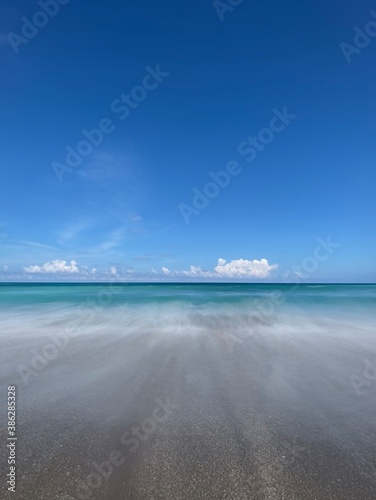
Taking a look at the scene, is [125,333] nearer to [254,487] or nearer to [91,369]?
[91,369]

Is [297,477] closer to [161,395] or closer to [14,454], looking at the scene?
[161,395]

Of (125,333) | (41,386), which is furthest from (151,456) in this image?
(125,333)

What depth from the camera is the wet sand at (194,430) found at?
10.3 ft

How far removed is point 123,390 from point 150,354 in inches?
106

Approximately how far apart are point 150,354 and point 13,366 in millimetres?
4020

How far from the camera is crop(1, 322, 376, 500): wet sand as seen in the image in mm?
3143

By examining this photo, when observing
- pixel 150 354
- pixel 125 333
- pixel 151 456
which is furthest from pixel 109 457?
pixel 125 333

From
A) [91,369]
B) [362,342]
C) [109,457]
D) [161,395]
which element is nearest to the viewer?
[109,457]

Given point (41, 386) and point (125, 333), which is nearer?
point (41, 386)

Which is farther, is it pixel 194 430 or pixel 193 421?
pixel 193 421

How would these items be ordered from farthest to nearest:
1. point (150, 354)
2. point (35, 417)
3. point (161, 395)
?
1. point (150, 354)
2. point (161, 395)
3. point (35, 417)

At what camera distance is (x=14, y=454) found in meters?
3.68

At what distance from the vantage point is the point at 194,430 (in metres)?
4.27

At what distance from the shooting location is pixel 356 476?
10.8 ft
